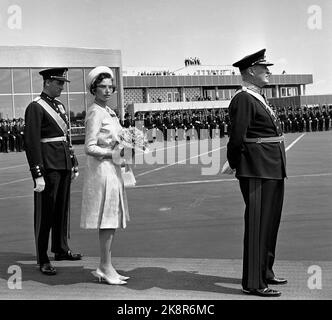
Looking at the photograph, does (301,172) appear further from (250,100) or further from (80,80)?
(80,80)

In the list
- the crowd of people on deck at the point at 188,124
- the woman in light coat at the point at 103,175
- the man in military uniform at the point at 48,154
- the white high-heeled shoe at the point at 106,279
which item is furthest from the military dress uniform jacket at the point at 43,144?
the crowd of people on deck at the point at 188,124

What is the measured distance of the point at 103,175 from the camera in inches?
209

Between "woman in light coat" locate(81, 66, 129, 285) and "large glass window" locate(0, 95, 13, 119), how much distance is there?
1391 inches

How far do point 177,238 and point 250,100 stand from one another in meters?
2.91

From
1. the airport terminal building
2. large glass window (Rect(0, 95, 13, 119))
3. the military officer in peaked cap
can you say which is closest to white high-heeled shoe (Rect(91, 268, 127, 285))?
the military officer in peaked cap

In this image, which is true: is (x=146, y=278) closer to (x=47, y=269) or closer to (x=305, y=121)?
(x=47, y=269)

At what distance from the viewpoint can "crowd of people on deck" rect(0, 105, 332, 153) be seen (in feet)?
110

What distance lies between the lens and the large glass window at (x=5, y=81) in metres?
39.7

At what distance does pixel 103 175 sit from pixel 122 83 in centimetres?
3990

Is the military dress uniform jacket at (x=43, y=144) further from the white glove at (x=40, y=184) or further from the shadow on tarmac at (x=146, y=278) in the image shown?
the shadow on tarmac at (x=146, y=278)

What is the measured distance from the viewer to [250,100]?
15.9 feet

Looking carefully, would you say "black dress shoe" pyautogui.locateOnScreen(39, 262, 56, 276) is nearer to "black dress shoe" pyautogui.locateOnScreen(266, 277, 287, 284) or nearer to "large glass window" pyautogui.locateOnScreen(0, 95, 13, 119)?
"black dress shoe" pyautogui.locateOnScreen(266, 277, 287, 284)
